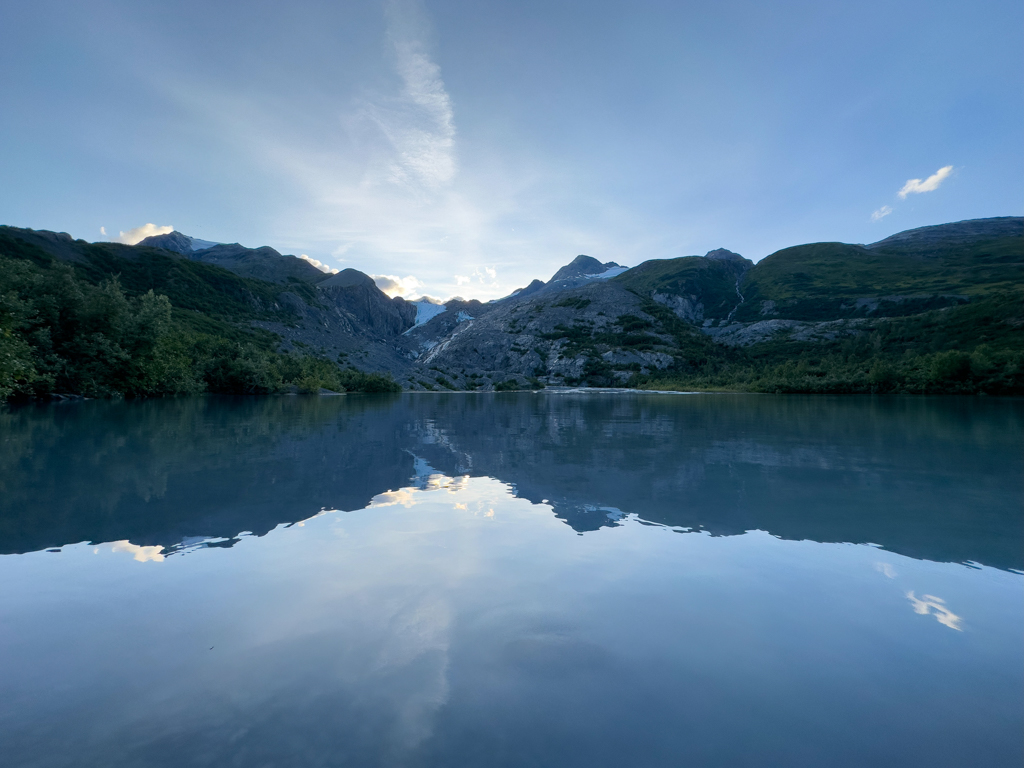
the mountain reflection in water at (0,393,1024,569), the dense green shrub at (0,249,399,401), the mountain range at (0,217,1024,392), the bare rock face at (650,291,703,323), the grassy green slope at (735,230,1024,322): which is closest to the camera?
the mountain reflection in water at (0,393,1024,569)

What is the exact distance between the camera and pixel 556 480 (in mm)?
10453

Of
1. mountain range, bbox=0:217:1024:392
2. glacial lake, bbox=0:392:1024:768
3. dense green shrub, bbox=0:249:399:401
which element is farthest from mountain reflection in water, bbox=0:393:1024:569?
mountain range, bbox=0:217:1024:392

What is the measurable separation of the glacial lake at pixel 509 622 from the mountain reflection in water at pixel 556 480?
3.7 inches

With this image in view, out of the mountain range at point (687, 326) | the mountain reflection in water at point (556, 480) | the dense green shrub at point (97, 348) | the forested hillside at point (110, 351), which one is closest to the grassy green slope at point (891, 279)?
the mountain range at point (687, 326)

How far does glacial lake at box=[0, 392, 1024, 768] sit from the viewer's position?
9.42 feet

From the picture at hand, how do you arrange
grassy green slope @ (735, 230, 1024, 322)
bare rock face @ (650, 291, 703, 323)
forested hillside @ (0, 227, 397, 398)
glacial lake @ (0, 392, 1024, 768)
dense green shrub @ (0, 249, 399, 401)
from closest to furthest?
1. glacial lake @ (0, 392, 1024, 768)
2. dense green shrub @ (0, 249, 399, 401)
3. forested hillside @ (0, 227, 397, 398)
4. grassy green slope @ (735, 230, 1024, 322)
5. bare rock face @ (650, 291, 703, 323)

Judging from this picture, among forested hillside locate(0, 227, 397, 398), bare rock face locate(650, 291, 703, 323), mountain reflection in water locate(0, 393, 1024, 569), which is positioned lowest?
mountain reflection in water locate(0, 393, 1024, 569)

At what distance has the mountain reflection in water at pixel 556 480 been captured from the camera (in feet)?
22.9

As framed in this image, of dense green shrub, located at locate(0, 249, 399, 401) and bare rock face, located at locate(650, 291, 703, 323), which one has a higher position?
bare rock face, located at locate(650, 291, 703, 323)

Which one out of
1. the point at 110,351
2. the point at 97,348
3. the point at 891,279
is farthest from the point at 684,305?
the point at 97,348

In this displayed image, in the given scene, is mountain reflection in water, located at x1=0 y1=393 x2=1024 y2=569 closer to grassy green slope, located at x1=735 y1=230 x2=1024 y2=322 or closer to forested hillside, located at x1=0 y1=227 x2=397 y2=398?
forested hillside, located at x1=0 y1=227 x2=397 y2=398

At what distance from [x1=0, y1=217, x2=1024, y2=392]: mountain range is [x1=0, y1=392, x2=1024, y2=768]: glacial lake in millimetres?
73141

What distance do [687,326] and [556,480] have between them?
14553cm

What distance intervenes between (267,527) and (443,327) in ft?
599
